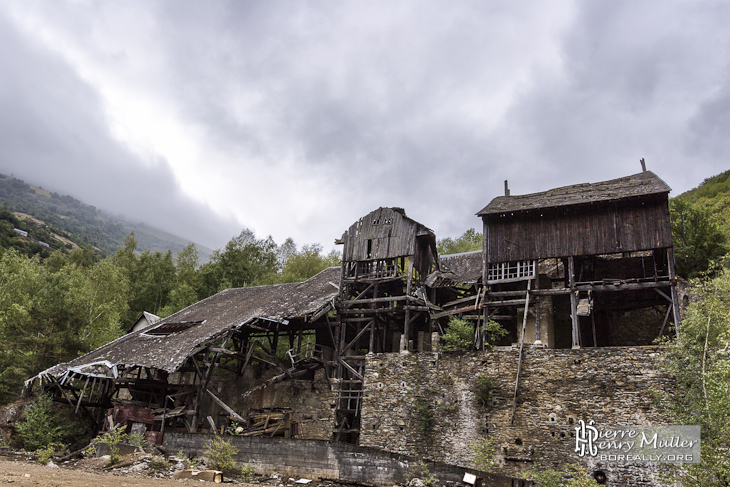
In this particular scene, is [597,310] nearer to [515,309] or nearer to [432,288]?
[515,309]

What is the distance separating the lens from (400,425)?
1789 centimetres

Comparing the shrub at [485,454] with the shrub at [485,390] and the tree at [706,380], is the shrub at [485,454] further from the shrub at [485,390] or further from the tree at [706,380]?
the tree at [706,380]

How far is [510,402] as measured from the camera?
16516 millimetres

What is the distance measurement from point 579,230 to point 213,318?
650 inches

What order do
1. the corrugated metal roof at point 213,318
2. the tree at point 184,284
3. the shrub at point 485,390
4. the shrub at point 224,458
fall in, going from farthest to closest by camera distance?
the tree at point 184,284 → the corrugated metal roof at point 213,318 → the shrub at point 485,390 → the shrub at point 224,458

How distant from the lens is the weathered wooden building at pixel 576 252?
717 inches

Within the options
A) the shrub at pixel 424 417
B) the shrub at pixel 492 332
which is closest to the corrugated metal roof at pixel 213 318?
the shrub at pixel 424 417

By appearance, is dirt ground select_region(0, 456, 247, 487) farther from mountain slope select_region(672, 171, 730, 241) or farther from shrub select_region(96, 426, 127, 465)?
mountain slope select_region(672, 171, 730, 241)

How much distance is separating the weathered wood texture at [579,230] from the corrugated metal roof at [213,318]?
27.0 feet

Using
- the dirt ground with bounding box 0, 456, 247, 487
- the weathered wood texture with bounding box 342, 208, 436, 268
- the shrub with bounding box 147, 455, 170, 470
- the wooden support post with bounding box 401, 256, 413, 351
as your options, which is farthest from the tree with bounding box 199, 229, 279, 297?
the dirt ground with bounding box 0, 456, 247, 487

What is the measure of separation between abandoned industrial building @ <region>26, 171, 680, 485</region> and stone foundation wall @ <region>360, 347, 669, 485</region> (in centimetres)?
4

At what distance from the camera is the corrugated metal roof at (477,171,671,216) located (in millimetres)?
18688
